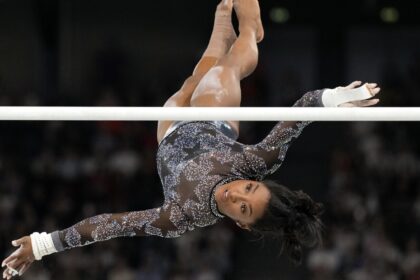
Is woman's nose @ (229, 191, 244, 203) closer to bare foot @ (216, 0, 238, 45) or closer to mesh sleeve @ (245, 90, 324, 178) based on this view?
mesh sleeve @ (245, 90, 324, 178)

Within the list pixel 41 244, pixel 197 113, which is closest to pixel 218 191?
pixel 197 113

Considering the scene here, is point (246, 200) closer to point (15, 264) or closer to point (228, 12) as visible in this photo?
point (15, 264)

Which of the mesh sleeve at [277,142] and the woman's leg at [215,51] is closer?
the mesh sleeve at [277,142]

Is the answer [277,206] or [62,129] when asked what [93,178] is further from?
[277,206]

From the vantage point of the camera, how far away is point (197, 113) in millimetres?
3455

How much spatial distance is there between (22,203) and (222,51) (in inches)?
129

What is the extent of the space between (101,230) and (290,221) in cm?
87

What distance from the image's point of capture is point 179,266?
6988 mm

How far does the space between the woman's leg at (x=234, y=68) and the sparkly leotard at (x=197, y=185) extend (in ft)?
0.96

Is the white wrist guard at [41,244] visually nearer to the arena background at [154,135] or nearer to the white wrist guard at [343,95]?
the white wrist guard at [343,95]

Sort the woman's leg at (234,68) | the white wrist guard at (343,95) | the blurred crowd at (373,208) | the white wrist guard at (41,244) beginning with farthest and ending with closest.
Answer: the blurred crowd at (373,208)
the woman's leg at (234,68)
the white wrist guard at (41,244)
the white wrist guard at (343,95)

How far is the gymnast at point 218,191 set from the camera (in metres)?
3.76

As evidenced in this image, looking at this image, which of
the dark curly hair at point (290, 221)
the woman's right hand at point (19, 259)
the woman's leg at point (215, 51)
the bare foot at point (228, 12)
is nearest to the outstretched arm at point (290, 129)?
the dark curly hair at point (290, 221)

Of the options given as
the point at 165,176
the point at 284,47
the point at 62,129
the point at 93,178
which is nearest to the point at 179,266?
the point at 93,178
